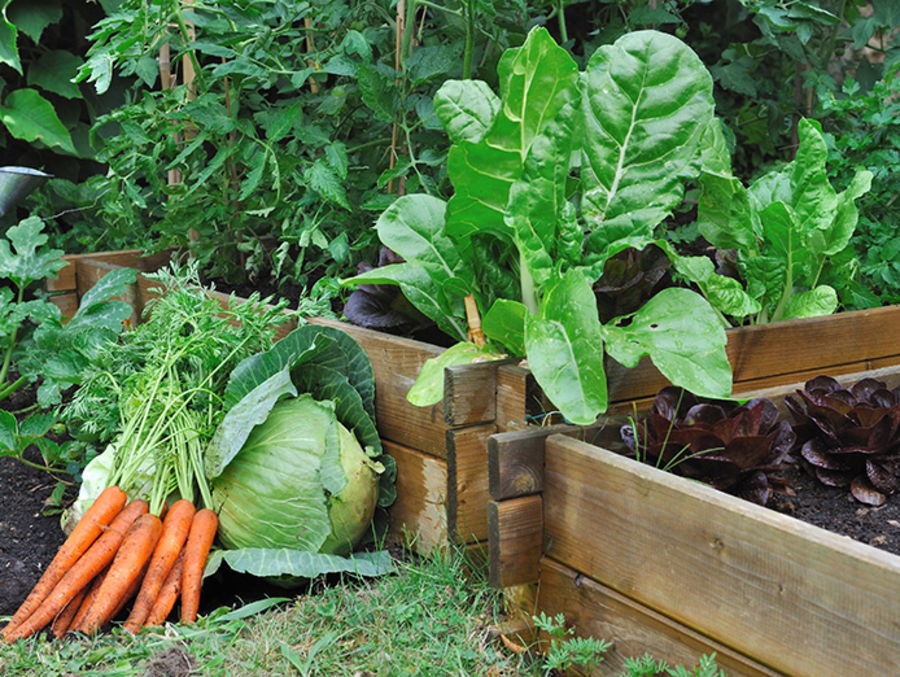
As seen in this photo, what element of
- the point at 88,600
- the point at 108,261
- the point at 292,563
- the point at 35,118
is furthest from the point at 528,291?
the point at 35,118

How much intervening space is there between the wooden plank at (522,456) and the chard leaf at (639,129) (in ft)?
1.16

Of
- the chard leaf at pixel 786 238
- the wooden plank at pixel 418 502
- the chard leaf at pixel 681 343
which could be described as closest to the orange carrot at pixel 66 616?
the wooden plank at pixel 418 502

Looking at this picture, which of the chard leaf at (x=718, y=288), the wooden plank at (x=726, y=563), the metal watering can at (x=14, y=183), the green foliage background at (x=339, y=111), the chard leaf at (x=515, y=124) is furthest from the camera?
the metal watering can at (x=14, y=183)

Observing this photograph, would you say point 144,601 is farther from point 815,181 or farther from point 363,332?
point 815,181

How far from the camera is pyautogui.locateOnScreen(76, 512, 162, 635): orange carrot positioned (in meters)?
2.18

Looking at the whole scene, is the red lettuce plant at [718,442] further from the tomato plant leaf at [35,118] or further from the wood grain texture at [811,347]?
the tomato plant leaf at [35,118]

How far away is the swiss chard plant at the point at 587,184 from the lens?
74.2 inches

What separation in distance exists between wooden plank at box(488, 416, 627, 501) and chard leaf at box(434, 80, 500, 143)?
27.3 inches

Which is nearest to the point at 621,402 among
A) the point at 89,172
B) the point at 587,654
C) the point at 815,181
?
the point at 587,654

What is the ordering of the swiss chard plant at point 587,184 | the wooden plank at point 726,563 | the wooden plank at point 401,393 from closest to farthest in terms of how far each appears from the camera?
1. the wooden plank at point 726,563
2. the swiss chard plant at point 587,184
3. the wooden plank at point 401,393

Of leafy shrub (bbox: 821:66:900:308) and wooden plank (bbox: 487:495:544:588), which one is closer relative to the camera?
wooden plank (bbox: 487:495:544:588)

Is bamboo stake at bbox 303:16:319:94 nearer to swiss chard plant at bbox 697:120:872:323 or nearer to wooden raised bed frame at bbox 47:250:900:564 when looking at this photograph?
Result: wooden raised bed frame at bbox 47:250:900:564

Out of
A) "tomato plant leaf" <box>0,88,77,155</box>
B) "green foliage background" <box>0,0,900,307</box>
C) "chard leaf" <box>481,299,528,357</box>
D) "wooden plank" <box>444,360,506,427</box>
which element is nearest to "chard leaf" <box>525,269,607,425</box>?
"chard leaf" <box>481,299,528,357</box>

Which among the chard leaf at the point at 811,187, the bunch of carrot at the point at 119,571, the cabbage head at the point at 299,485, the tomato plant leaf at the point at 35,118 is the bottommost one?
the bunch of carrot at the point at 119,571
